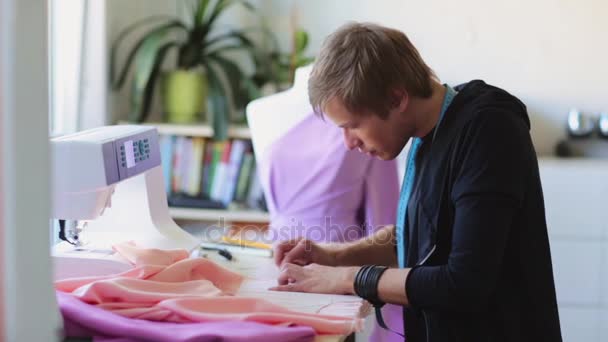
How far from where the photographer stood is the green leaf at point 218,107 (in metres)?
3.60

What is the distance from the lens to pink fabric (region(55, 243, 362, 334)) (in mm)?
1417

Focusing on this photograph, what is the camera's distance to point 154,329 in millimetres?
1332

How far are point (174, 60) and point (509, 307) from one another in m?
2.78

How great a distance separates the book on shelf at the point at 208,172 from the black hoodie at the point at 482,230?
2.05 metres

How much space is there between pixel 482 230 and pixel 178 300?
1.81 ft

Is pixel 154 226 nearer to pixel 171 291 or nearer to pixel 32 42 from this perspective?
pixel 171 291

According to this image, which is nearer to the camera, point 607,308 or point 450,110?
point 450,110

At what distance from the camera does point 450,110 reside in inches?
64.5

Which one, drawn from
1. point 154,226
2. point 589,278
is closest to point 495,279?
point 154,226

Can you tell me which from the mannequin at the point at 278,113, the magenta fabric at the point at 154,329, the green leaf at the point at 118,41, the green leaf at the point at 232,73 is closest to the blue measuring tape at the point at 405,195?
the magenta fabric at the point at 154,329

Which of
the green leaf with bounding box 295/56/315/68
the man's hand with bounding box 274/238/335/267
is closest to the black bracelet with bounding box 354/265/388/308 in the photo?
the man's hand with bounding box 274/238/335/267

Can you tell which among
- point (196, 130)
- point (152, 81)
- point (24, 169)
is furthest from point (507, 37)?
point (24, 169)

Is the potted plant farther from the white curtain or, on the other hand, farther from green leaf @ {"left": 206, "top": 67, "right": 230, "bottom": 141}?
the white curtain

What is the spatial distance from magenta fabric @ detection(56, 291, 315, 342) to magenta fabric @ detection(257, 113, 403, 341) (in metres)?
0.97
